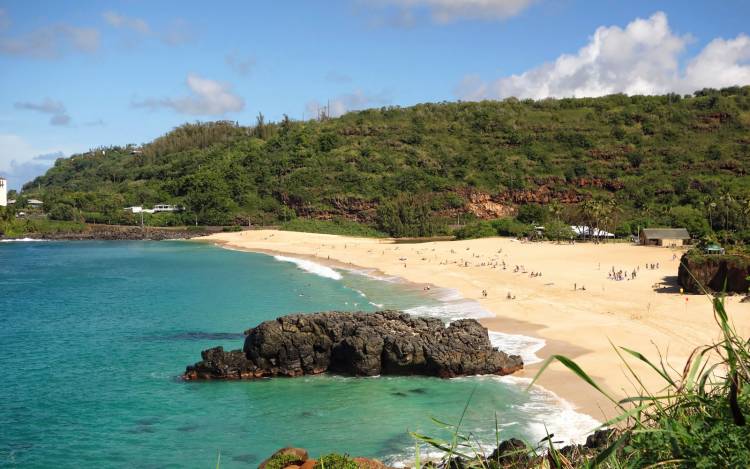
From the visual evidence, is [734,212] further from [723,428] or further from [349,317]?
[723,428]

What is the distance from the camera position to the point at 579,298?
Answer: 32.7m

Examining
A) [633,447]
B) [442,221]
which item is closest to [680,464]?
[633,447]

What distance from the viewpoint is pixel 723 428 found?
2686 mm

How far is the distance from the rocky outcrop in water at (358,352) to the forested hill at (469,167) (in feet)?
171

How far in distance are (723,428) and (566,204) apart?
9177cm

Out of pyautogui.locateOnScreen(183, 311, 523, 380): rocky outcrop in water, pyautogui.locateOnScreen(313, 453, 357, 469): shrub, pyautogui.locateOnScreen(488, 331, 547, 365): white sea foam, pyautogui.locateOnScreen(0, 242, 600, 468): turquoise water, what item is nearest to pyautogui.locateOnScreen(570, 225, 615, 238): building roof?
pyautogui.locateOnScreen(0, 242, 600, 468): turquoise water

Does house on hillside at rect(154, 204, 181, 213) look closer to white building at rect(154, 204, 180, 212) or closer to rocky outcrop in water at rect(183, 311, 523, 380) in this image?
white building at rect(154, 204, 180, 212)

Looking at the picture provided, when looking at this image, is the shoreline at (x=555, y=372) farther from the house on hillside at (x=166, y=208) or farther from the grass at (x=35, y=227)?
the house on hillside at (x=166, y=208)

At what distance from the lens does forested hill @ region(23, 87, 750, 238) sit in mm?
87938

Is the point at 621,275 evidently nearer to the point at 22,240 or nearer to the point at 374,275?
the point at 374,275

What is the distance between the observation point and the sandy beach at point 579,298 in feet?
67.5

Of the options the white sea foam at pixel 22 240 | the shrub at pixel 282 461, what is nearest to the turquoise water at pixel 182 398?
the shrub at pixel 282 461

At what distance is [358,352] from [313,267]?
111 feet

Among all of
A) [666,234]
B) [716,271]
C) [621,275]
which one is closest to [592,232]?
[666,234]
